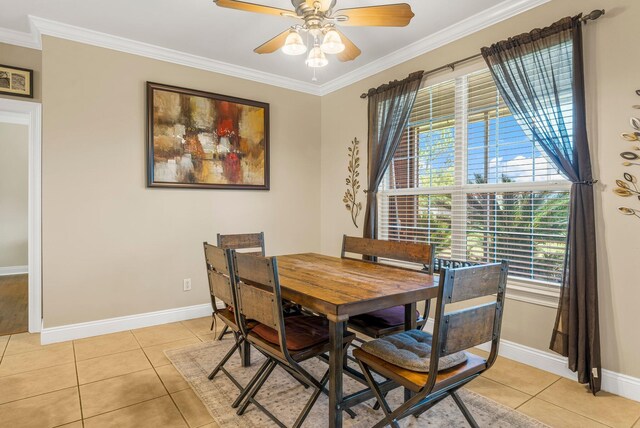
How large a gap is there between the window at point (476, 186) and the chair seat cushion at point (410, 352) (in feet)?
4.34

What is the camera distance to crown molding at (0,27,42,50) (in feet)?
10.2

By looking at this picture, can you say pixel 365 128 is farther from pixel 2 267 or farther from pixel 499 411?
pixel 2 267

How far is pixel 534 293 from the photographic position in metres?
2.63

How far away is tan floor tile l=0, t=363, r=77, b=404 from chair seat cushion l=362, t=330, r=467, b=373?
6.60 ft

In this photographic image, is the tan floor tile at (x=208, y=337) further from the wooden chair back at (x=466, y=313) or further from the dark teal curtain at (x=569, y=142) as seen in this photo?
the dark teal curtain at (x=569, y=142)

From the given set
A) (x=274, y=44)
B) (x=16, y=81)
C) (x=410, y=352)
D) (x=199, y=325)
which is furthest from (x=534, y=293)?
(x=16, y=81)

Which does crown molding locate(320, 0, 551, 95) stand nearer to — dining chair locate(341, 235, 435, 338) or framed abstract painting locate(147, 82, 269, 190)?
framed abstract painting locate(147, 82, 269, 190)

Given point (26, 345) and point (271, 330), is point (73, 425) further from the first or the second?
point (26, 345)

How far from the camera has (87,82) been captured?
3189 mm

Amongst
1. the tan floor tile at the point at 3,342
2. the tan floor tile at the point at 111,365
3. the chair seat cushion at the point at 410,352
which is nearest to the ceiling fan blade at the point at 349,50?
the chair seat cushion at the point at 410,352

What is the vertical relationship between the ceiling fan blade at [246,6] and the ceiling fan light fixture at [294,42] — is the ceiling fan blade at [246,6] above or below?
above

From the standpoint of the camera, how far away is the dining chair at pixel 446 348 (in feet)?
4.64

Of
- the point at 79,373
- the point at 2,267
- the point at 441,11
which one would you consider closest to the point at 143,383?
the point at 79,373

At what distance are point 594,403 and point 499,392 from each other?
0.51 metres
